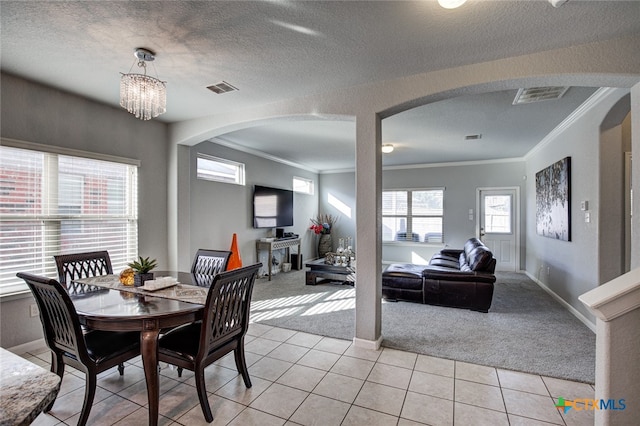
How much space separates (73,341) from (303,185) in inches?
255

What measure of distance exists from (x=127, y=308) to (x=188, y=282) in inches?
28.3

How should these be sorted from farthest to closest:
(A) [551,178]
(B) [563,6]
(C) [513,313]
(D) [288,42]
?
(A) [551,178] → (C) [513,313] → (D) [288,42] → (B) [563,6]

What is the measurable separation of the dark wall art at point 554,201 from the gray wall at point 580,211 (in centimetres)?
8

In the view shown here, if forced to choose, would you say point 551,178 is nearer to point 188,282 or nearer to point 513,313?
point 513,313

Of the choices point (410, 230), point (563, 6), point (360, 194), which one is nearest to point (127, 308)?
point (360, 194)

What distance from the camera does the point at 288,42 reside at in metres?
2.24

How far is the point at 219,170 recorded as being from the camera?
523 centimetres

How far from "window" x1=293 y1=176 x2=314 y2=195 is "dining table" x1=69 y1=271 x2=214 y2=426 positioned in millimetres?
5309

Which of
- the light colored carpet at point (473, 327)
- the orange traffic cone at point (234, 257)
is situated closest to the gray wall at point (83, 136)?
the orange traffic cone at point (234, 257)

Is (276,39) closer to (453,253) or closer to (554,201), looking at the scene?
(554,201)

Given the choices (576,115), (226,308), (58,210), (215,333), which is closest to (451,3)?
(226,308)

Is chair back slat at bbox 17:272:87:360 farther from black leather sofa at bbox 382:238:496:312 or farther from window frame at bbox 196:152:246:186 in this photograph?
black leather sofa at bbox 382:238:496:312

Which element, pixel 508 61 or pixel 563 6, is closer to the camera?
pixel 563 6

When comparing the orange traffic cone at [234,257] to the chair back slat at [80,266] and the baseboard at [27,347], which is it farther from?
the baseboard at [27,347]
